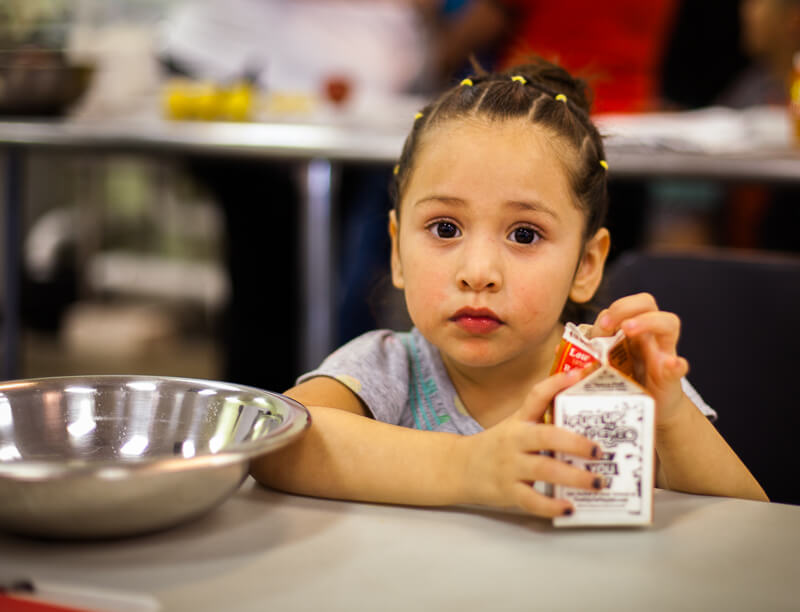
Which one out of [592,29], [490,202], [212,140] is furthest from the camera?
[592,29]

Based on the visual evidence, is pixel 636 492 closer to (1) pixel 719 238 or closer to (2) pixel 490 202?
(2) pixel 490 202

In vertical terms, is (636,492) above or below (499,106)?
below

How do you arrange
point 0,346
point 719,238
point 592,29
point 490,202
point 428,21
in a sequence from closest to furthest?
point 490,202 < point 0,346 < point 592,29 < point 428,21 < point 719,238

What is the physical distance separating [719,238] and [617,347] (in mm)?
3025

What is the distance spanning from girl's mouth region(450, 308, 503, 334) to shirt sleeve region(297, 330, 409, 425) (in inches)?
5.4

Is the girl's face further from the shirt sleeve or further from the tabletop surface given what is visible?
the tabletop surface

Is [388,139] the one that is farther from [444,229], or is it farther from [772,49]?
[772,49]

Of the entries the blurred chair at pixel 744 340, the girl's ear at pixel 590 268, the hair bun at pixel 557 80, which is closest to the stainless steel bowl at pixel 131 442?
the girl's ear at pixel 590 268

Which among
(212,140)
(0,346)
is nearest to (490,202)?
(212,140)

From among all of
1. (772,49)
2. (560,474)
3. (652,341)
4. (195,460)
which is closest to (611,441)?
(560,474)

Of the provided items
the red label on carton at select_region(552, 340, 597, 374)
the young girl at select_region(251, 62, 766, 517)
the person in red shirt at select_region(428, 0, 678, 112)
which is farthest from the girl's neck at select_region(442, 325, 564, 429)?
the person in red shirt at select_region(428, 0, 678, 112)

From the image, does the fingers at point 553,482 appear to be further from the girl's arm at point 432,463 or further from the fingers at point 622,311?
the fingers at point 622,311

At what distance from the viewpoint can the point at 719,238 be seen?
346 cm

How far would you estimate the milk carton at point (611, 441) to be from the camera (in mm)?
586
